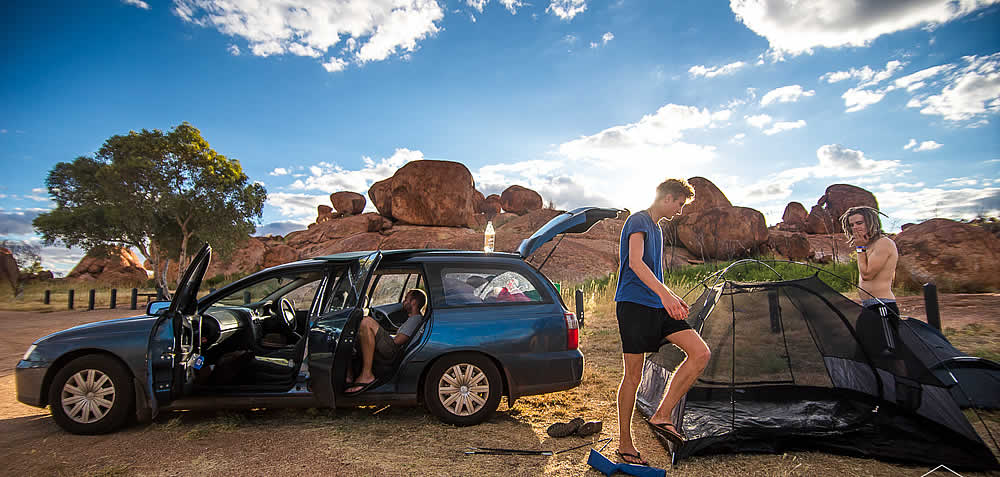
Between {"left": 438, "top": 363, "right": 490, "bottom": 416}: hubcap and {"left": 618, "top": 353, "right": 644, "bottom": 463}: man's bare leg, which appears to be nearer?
{"left": 618, "top": 353, "right": 644, "bottom": 463}: man's bare leg

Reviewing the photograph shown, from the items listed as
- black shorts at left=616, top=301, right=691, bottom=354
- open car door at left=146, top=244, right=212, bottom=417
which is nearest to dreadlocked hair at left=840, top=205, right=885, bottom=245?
black shorts at left=616, top=301, right=691, bottom=354

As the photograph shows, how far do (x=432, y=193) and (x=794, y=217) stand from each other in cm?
3695

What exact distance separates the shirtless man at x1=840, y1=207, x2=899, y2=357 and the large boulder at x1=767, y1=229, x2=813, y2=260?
28.7m

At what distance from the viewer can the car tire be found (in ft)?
14.3

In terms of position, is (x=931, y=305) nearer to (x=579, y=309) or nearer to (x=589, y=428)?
(x=589, y=428)

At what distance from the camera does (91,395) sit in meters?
4.39

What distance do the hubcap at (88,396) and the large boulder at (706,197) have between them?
104ft

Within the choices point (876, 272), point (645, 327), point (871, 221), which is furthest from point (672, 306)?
point (871, 221)

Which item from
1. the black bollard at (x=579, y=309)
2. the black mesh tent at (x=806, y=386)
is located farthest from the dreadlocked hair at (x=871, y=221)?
the black bollard at (x=579, y=309)

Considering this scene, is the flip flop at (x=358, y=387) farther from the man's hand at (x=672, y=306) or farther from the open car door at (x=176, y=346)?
the man's hand at (x=672, y=306)

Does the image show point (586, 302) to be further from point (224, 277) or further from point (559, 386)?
point (224, 277)

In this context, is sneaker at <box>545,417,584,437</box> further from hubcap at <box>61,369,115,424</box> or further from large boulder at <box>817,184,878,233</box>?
large boulder at <box>817,184,878,233</box>

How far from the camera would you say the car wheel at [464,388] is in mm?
4645

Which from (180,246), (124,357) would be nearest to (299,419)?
(124,357)
